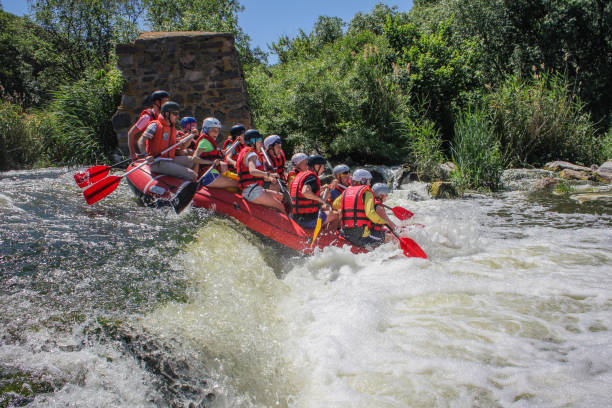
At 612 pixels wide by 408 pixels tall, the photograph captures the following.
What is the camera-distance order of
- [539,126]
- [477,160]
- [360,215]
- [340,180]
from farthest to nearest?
[539,126] → [477,160] → [340,180] → [360,215]

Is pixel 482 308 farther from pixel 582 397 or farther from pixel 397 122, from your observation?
pixel 397 122

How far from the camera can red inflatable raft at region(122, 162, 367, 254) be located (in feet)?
14.6

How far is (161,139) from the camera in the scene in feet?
16.3

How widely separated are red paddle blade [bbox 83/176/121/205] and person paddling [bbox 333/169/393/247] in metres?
2.64

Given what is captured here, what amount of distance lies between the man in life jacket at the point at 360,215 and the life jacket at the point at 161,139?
2326 millimetres

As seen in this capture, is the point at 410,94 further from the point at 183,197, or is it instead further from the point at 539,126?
the point at 183,197

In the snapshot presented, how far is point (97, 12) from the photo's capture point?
18484 millimetres

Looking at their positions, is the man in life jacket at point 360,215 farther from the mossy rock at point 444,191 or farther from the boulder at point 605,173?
the boulder at point 605,173

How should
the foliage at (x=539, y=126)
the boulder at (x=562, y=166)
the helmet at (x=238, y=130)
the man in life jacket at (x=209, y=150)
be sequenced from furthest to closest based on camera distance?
the foliage at (x=539, y=126), the boulder at (x=562, y=166), the helmet at (x=238, y=130), the man in life jacket at (x=209, y=150)

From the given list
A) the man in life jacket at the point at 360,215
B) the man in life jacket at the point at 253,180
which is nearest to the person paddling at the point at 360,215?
the man in life jacket at the point at 360,215

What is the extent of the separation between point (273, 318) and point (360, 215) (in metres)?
1.70

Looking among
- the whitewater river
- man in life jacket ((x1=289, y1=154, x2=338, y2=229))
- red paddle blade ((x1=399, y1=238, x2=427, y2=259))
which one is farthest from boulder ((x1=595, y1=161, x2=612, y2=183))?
man in life jacket ((x1=289, y1=154, x2=338, y2=229))

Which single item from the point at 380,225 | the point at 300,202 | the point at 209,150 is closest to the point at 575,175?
the point at 380,225

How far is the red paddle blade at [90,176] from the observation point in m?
4.53
